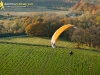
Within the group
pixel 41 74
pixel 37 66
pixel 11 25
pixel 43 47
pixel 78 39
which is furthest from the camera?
pixel 11 25

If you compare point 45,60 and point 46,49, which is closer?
point 45,60

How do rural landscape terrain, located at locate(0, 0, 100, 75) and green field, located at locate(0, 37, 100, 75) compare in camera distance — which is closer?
green field, located at locate(0, 37, 100, 75)

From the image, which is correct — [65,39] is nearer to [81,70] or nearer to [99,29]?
[99,29]

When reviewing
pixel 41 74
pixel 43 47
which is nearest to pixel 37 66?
pixel 41 74

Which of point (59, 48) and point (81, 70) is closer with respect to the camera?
point (81, 70)

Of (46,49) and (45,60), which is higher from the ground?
(46,49)

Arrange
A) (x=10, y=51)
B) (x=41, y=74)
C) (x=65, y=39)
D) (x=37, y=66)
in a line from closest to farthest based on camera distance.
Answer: (x=41, y=74) < (x=37, y=66) < (x=10, y=51) < (x=65, y=39)

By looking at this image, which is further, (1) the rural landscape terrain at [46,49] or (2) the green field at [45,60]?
(1) the rural landscape terrain at [46,49]
